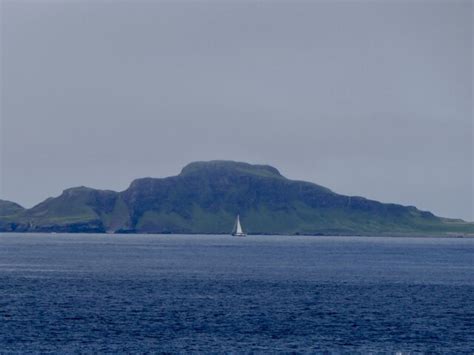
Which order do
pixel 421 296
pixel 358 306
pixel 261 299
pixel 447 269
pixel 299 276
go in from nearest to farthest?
pixel 358 306 → pixel 261 299 → pixel 421 296 → pixel 299 276 → pixel 447 269

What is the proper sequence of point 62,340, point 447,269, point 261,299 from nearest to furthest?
1. point 62,340
2. point 261,299
3. point 447,269

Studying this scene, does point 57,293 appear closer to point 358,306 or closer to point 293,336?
point 358,306

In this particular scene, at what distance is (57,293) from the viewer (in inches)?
4407

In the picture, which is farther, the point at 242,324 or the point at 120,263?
the point at 120,263

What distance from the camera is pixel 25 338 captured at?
2867 inches

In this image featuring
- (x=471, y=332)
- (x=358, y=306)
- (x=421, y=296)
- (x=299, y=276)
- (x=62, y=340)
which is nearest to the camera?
(x=62, y=340)

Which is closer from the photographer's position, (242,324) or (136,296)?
(242,324)

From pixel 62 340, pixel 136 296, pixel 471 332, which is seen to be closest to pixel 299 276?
pixel 136 296

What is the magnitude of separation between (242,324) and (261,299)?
24262 millimetres

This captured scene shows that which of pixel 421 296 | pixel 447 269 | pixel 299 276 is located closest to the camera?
pixel 421 296

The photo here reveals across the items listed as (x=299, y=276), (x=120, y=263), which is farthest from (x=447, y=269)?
(x=120, y=263)

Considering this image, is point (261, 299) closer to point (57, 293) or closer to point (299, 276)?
point (57, 293)

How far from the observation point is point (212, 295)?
111 metres

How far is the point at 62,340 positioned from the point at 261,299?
39.0 meters
